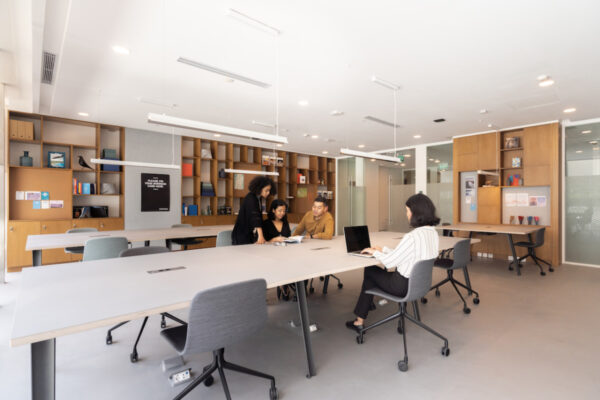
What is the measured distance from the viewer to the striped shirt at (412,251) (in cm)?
263

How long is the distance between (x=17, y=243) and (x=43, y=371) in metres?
5.96

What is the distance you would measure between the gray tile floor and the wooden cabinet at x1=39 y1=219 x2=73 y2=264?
2.24 meters

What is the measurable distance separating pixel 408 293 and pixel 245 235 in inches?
80.4

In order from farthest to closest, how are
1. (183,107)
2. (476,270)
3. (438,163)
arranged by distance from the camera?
1. (438,163)
2. (476,270)
3. (183,107)

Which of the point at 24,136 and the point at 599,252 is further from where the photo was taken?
the point at 599,252

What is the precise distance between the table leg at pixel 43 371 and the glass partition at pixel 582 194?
8.47 metres

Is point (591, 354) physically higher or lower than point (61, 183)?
lower

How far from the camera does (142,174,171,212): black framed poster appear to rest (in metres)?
7.06

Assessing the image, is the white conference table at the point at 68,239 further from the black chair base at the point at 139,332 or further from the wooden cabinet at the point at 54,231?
the wooden cabinet at the point at 54,231

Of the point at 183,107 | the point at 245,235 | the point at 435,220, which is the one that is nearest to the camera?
the point at 435,220

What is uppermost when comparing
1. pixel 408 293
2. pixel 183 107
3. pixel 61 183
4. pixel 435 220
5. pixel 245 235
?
pixel 183 107

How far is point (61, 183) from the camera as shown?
6.11 m

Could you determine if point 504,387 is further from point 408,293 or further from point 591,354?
point 591,354

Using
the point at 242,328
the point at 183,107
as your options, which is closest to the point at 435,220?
the point at 242,328
